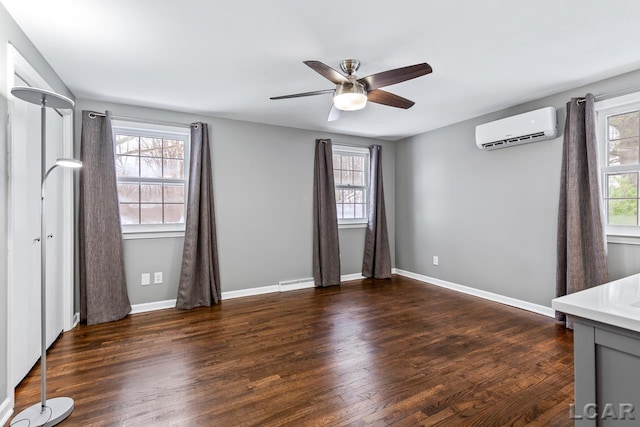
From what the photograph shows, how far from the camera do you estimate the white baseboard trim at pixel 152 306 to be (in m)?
3.52

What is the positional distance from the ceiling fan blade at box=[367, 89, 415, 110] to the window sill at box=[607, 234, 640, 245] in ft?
7.43

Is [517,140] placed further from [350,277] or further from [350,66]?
[350,277]

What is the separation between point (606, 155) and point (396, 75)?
2.38 metres

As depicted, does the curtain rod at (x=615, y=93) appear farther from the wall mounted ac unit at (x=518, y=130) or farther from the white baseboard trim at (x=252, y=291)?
the white baseboard trim at (x=252, y=291)

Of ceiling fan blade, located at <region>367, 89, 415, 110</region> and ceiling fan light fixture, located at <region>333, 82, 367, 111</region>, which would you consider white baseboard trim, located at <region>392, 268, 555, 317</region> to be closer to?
ceiling fan blade, located at <region>367, 89, 415, 110</region>

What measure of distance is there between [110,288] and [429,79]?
152 inches

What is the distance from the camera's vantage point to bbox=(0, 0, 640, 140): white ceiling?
6.09 ft

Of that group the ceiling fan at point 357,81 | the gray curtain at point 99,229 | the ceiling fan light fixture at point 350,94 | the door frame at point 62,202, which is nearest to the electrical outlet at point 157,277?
the gray curtain at point 99,229

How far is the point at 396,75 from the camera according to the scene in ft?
7.20

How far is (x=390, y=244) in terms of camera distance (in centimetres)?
547

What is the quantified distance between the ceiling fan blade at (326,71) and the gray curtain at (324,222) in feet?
7.56

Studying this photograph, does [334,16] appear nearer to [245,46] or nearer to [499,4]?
[245,46]

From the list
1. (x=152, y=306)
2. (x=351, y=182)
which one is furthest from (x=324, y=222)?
(x=152, y=306)

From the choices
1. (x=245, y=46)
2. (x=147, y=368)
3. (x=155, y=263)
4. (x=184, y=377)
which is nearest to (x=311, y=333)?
(x=184, y=377)
